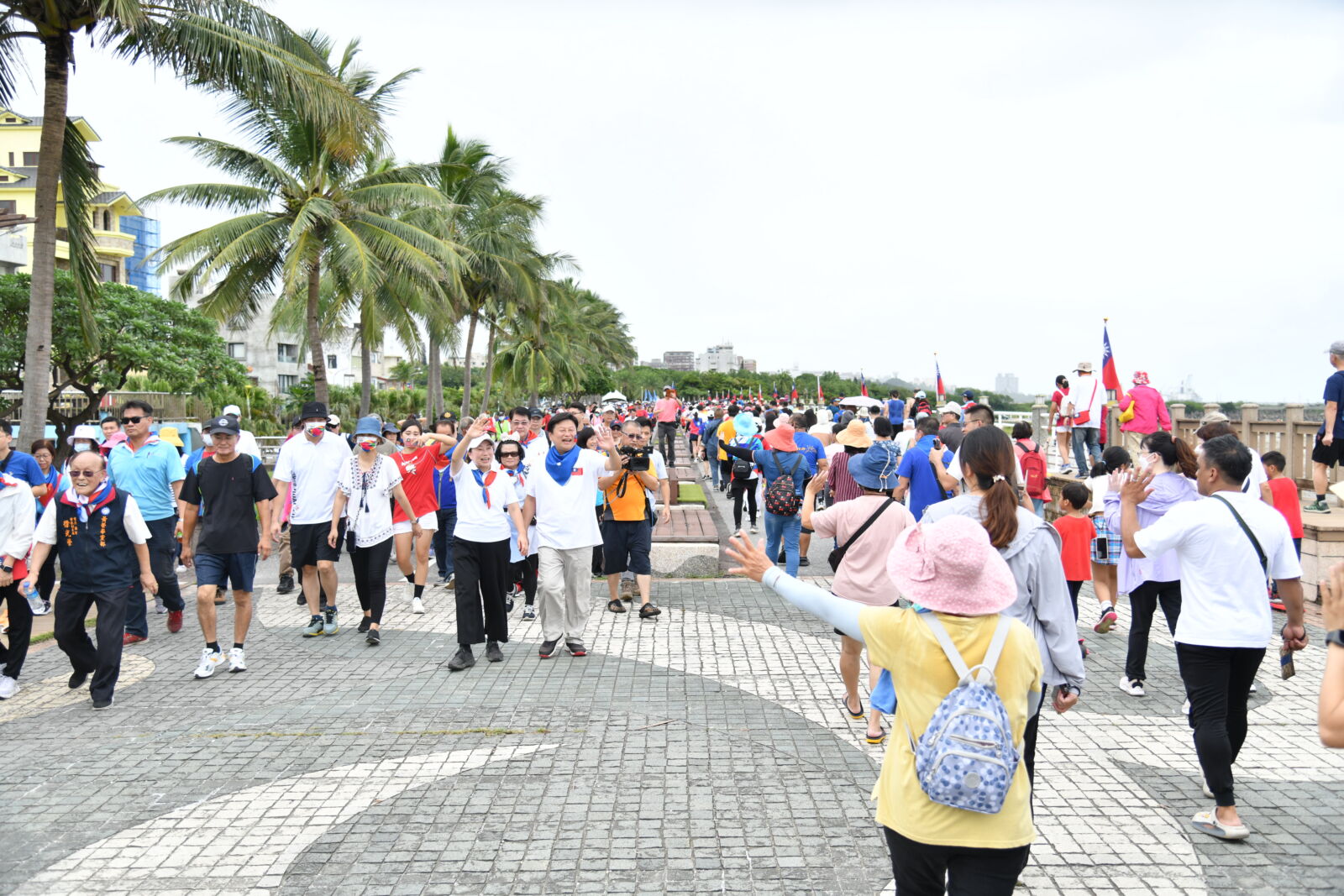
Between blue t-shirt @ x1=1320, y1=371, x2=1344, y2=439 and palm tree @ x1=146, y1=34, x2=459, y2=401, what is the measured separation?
15584 mm

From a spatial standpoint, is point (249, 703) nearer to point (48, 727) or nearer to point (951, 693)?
point (48, 727)

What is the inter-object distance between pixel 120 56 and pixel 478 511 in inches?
356

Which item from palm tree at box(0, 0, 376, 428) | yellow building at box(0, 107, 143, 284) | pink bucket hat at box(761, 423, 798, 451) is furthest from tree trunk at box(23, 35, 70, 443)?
yellow building at box(0, 107, 143, 284)

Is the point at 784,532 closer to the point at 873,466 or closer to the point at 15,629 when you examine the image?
the point at 873,466

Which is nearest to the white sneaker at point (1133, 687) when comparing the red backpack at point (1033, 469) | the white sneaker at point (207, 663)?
the red backpack at point (1033, 469)

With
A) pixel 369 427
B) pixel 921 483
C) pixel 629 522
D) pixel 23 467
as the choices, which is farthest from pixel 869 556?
pixel 23 467

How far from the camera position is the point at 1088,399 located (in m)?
16.1

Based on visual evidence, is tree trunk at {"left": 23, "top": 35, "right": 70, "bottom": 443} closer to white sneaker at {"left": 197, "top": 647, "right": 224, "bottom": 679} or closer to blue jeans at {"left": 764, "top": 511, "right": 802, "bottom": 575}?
white sneaker at {"left": 197, "top": 647, "right": 224, "bottom": 679}

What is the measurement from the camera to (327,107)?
13836 millimetres

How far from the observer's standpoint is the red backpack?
9.49 m

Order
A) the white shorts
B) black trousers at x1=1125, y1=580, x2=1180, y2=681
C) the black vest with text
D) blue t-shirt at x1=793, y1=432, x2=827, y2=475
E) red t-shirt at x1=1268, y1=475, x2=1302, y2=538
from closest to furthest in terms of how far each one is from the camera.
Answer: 1. black trousers at x1=1125, y1=580, x2=1180, y2=681
2. the black vest with text
3. red t-shirt at x1=1268, y1=475, x2=1302, y2=538
4. the white shorts
5. blue t-shirt at x1=793, y1=432, x2=827, y2=475

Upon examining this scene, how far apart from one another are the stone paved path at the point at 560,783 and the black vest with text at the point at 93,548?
0.86 meters

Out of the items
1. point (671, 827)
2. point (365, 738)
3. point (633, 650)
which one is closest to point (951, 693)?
point (671, 827)

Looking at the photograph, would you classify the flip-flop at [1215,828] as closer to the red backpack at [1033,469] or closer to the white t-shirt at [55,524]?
the red backpack at [1033,469]
